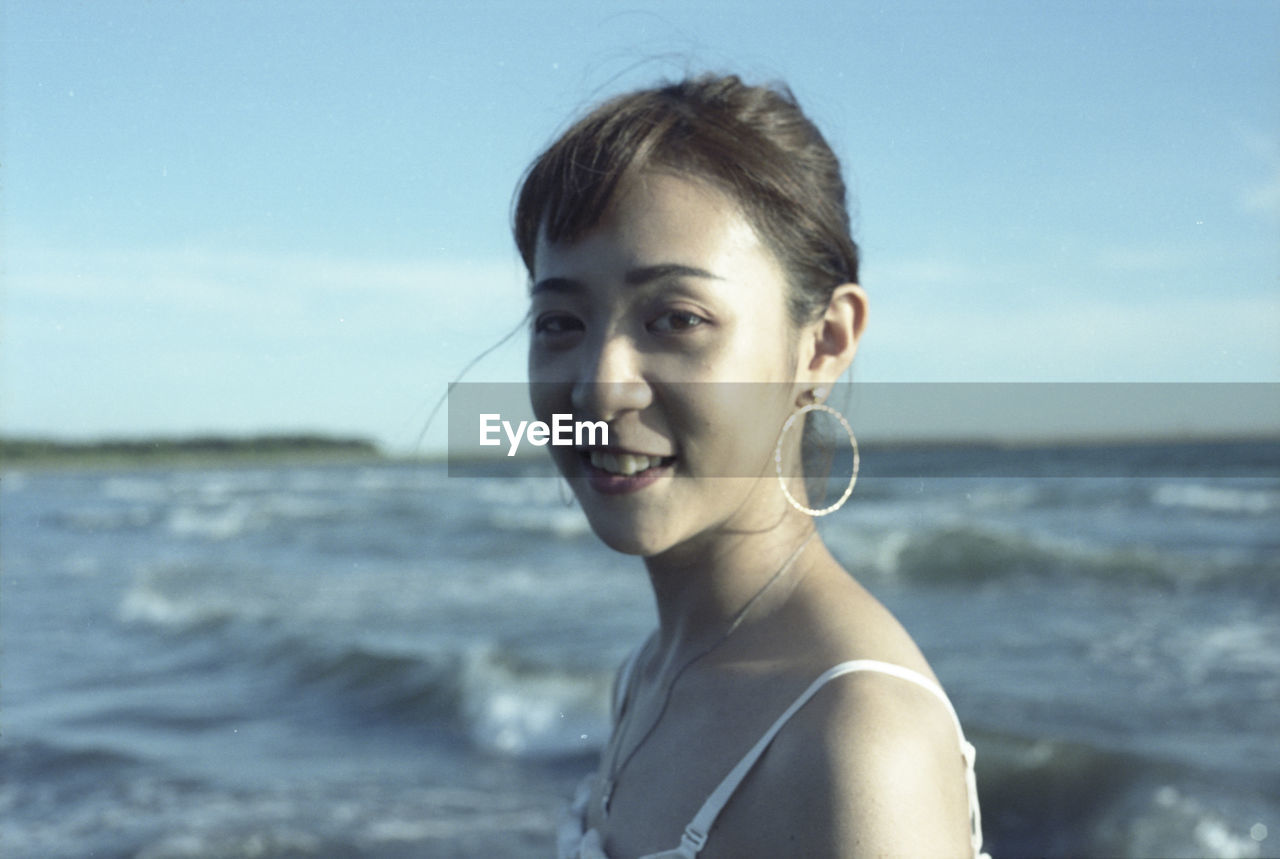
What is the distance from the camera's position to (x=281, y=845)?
5109 mm

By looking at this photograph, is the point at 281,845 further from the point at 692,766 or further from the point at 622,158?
the point at 622,158

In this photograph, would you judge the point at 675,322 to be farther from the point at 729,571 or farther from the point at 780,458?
the point at 729,571

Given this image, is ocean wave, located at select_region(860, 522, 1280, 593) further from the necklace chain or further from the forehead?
the forehead

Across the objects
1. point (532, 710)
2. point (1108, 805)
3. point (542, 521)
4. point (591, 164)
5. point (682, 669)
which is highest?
point (591, 164)

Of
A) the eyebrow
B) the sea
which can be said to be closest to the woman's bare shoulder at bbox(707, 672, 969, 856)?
the eyebrow

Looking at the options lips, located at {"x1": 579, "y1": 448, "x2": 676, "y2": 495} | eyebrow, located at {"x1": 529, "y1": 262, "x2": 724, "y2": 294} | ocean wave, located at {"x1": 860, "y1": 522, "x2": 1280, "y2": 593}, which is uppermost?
eyebrow, located at {"x1": 529, "y1": 262, "x2": 724, "y2": 294}

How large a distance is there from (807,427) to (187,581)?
1369cm

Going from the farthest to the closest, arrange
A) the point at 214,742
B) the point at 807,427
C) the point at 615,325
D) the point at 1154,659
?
1. the point at 1154,659
2. the point at 214,742
3. the point at 807,427
4. the point at 615,325

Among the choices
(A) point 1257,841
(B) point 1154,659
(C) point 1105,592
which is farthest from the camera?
(C) point 1105,592

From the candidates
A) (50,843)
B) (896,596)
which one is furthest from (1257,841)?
(896,596)

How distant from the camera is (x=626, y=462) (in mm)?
1593

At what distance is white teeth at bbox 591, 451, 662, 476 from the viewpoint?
5.21ft

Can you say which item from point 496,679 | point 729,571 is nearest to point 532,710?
point 496,679

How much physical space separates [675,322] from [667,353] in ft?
0.15
